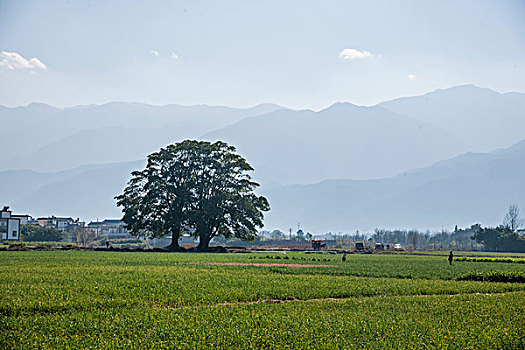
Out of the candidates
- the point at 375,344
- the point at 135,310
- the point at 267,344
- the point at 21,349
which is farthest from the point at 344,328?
the point at 21,349

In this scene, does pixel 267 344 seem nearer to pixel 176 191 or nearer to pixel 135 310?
pixel 135 310

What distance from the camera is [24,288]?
26.3m

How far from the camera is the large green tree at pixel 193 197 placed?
87.5 metres

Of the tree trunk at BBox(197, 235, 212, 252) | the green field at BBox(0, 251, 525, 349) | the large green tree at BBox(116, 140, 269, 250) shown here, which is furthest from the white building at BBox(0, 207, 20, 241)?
the green field at BBox(0, 251, 525, 349)

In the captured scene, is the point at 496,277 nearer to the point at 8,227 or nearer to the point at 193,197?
the point at 193,197

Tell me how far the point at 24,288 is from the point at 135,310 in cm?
780

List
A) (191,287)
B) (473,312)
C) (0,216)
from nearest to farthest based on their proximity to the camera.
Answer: (473,312) → (191,287) → (0,216)

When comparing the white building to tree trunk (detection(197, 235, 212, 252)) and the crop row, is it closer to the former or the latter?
tree trunk (detection(197, 235, 212, 252))

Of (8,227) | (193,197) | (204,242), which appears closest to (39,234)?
(8,227)

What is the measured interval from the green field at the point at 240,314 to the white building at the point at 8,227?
102578 millimetres

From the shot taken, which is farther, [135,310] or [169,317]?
[135,310]

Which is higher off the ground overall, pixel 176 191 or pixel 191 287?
Answer: pixel 176 191

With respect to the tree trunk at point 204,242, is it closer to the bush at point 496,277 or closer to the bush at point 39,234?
the bush at point 496,277

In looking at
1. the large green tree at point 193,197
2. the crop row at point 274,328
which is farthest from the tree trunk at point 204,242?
the crop row at point 274,328
